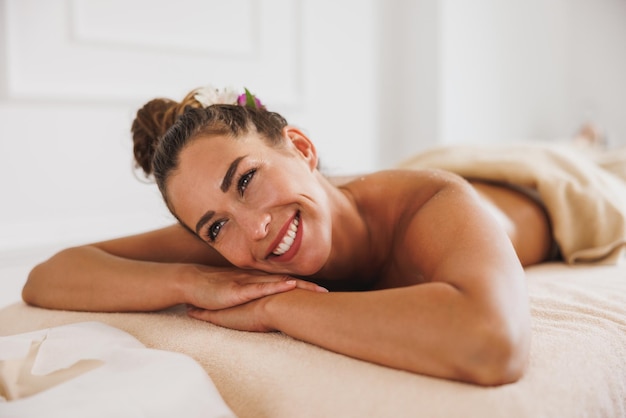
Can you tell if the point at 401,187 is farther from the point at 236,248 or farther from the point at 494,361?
the point at 494,361

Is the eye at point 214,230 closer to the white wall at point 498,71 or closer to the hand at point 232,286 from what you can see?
the hand at point 232,286

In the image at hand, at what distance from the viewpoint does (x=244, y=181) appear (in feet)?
3.36

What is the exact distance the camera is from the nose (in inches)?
39.0

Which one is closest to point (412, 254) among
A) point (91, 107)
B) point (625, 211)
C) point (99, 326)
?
point (99, 326)

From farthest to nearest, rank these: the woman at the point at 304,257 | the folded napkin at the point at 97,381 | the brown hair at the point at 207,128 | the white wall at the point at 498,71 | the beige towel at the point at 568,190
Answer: the white wall at the point at 498,71 → the beige towel at the point at 568,190 → the brown hair at the point at 207,128 → the woman at the point at 304,257 → the folded napkin at the point at 97,381

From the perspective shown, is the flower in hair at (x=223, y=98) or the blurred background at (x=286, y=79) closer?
the flower in hair at (x=223, y=98)

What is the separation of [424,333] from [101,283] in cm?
67

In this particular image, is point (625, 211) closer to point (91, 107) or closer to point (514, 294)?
point (514, 294)

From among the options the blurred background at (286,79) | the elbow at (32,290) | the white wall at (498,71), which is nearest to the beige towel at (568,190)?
the blurred background at (286,79)

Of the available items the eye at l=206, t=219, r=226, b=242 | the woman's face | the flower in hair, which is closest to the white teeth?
the woman's face

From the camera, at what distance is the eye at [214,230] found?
40.8 inches

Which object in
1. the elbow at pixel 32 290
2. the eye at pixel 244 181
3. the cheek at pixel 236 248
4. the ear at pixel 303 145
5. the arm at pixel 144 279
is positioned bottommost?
the elbow at pixel 32 290

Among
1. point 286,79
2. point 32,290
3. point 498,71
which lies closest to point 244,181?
point 32,290

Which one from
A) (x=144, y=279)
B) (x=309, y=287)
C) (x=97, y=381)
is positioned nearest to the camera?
(x=97, y=381)
